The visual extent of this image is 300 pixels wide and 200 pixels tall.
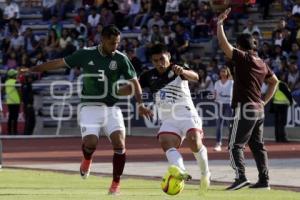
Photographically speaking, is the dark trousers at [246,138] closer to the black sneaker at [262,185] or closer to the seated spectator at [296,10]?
the black sneaker at [262,185]

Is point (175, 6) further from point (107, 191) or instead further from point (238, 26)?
point (107, 191)

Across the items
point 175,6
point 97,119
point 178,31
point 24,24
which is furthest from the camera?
point 24,24

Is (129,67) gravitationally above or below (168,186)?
above

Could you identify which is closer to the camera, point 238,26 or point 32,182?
point 32,182

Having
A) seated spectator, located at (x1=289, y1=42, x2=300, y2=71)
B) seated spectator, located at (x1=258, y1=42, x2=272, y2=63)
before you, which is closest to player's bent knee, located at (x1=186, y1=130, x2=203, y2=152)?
seated spectator, located at (x1=289, y1=42, x2=300, y2=71)

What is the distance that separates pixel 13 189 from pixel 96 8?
22.6 metres

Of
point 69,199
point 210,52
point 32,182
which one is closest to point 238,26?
point 210,52

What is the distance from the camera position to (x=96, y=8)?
3731 centimetres

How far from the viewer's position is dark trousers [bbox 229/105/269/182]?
15.2 m

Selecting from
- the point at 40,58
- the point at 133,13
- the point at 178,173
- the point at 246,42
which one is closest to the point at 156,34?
the point at 133,13

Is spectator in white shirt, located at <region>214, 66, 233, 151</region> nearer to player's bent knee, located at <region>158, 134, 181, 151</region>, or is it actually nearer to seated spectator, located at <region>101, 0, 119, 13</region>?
player's bent knee, located at <region>158, 134, 181, 151</region>

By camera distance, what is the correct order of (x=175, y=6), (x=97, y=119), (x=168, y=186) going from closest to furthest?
(x=168, y=186) → (x=97, y=119) → (x=175, y=6)

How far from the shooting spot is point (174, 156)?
44.5ft

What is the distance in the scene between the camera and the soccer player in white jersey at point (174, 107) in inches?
547
